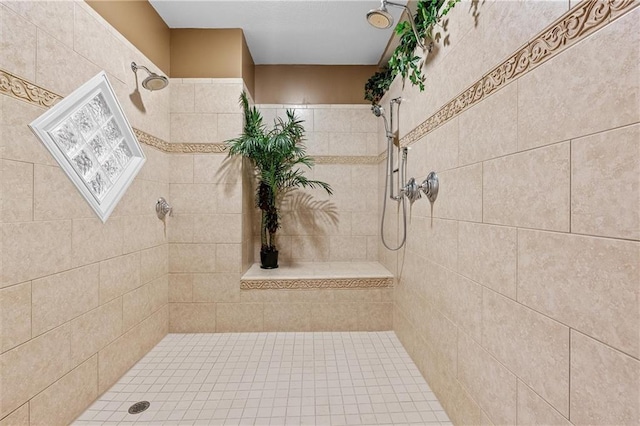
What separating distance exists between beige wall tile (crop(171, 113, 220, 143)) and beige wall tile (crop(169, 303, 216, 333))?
143 centimetres

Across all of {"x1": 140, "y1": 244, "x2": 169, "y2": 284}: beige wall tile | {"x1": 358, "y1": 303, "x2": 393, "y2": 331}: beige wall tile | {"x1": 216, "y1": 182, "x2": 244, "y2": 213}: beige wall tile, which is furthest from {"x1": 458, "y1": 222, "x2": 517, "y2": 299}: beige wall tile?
{"x1": 140, "y1": 244, "x2": 169, "y2": 284}: beige wall tile

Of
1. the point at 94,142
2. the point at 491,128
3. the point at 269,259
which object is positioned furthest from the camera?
the point at 269,259

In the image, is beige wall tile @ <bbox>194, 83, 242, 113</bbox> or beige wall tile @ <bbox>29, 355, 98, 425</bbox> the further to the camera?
beige wall tile @ <bbox>194, 83, 242, 113</bbox>

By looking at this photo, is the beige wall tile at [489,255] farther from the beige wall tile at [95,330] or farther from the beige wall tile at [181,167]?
the beige wall tile at [181,167]

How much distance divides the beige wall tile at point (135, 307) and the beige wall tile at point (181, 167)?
918 millimetres

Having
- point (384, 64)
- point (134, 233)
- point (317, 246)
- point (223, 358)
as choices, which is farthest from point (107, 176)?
point (384, 64)

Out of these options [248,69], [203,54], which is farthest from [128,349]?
[248,69]

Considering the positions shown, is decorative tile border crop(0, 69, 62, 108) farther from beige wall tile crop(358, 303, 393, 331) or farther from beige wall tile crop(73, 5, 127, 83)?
beige wall tile crop(358, 303, 393, 331)

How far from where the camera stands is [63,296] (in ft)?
4.48

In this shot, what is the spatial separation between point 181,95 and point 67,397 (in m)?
2.19

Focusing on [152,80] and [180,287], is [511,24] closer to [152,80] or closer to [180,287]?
[152,80]

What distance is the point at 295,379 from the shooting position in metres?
1.76

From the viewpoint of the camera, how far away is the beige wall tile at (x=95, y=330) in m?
1.44

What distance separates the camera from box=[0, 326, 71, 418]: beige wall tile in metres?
1.11
